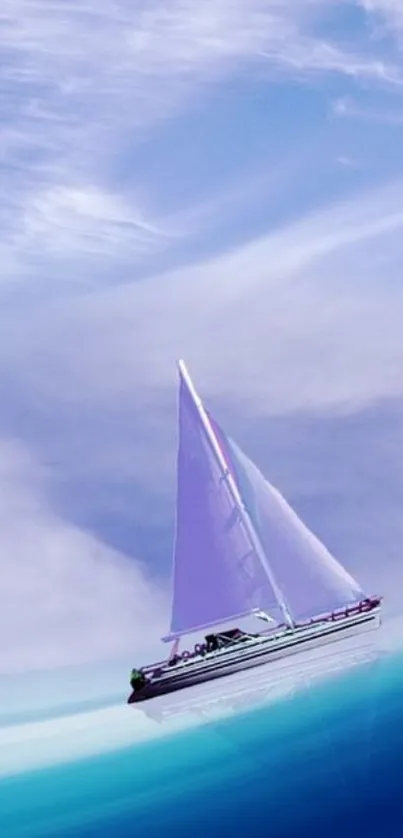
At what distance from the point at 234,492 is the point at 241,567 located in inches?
10.2

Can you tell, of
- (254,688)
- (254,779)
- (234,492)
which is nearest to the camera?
(254,779)

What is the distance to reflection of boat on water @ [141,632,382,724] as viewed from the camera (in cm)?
418

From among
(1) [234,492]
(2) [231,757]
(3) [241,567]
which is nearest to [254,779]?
(2) [231,757]

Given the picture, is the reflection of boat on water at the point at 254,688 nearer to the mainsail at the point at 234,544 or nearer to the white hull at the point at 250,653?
the white hull at the point at 250,653

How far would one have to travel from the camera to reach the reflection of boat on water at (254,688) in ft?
13.7

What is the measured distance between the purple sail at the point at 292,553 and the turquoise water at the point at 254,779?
284 millimetres

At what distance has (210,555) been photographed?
14.5 ft

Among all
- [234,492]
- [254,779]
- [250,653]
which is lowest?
[254,779]

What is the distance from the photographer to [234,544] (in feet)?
14.5

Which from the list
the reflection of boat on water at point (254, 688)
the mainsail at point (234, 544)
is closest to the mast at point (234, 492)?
the mainsail at point (234, 544)

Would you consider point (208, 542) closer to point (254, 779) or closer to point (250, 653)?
point (250, 653)

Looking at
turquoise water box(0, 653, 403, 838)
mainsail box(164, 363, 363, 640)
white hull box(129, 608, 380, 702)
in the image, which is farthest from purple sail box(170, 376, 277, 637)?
turquoise water box(0, 653, 403, 838)

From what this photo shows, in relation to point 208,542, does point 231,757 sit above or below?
below

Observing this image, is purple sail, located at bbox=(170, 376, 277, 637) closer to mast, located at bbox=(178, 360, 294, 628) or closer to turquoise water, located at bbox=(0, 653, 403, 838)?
A: mast, located at bbox=(178, 360, 294, 628)
